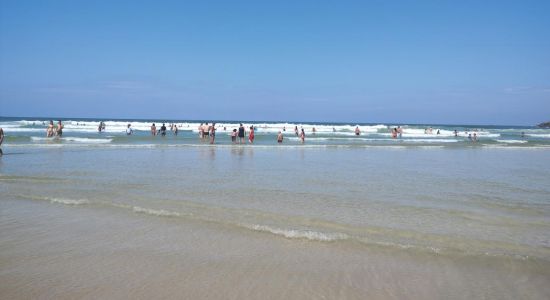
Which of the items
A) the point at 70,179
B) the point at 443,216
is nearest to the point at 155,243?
the point at 443,216

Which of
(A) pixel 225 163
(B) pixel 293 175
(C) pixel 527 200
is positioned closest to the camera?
(C) pixel 527 200

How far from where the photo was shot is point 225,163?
59.2ft

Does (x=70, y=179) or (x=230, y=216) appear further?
(x=70, y=179)

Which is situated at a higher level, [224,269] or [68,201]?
[68,201]

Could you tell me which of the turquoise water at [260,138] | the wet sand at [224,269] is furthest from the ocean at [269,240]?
the turquoise water at [260,138]

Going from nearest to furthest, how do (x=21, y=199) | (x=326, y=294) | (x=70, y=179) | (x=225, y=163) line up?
(x=326, y=294) → (x=21, y=199) → (x=70, y=179) → (x=225, y=163)

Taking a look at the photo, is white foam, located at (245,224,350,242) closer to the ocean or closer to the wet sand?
the ocean

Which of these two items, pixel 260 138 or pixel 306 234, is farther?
pixel 260 138

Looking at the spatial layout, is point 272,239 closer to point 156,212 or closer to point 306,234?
point 306,234

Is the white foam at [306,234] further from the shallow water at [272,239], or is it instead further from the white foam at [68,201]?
the white foam at [68,201]

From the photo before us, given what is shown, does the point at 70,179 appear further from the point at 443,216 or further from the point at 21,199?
the point at 443,216

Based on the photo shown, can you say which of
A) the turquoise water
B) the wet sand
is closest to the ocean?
the wet sand

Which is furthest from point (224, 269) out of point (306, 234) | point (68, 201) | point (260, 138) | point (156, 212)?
point (260, 138)

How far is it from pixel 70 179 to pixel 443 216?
1002cm
